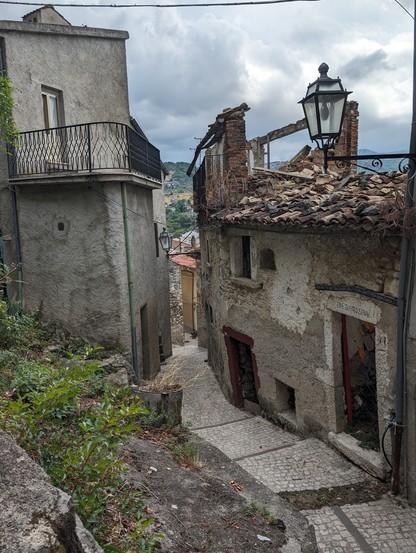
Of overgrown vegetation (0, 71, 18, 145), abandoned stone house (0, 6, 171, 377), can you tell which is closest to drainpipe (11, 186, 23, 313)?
abandoned stone house (0, 6, 171, 377)

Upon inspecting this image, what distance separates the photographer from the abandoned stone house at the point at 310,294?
672 centimetres

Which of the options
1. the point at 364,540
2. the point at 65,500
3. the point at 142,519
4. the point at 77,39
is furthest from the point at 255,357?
the point at 77,39

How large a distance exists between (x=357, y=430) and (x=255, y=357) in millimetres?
2936

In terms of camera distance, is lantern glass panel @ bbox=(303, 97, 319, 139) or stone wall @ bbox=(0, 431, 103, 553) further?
lantern glass panel @ bbox=(303, 97, 319, 139)

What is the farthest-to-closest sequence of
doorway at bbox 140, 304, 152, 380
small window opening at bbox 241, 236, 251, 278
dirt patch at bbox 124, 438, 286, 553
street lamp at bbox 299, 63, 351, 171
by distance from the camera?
doorway at bbox 140, 304, 152, 380 → small window opening at bbox 241, 236, 251, 278 → street lamp at bbox 299, 63, 351, 171 → dirt patch at bbox 124, 438, 286, 553

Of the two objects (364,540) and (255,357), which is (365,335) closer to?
(255,357)

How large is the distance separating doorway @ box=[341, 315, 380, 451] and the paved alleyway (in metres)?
0.71

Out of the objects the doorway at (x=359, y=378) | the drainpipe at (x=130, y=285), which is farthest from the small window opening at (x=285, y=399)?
the drainpipe at (x=130, y=285)

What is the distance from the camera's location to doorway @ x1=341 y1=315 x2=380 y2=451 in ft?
26.7

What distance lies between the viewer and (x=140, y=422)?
6668 mm

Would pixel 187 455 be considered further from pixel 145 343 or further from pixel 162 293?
pixel 162 293

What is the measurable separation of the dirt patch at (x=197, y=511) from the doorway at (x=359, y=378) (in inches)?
133

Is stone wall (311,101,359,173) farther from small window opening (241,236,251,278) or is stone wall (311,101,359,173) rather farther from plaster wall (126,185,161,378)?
plaster wall (126,185,161,378)

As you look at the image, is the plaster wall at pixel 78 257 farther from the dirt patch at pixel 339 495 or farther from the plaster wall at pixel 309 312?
the dirt patch at pixel 339 495
